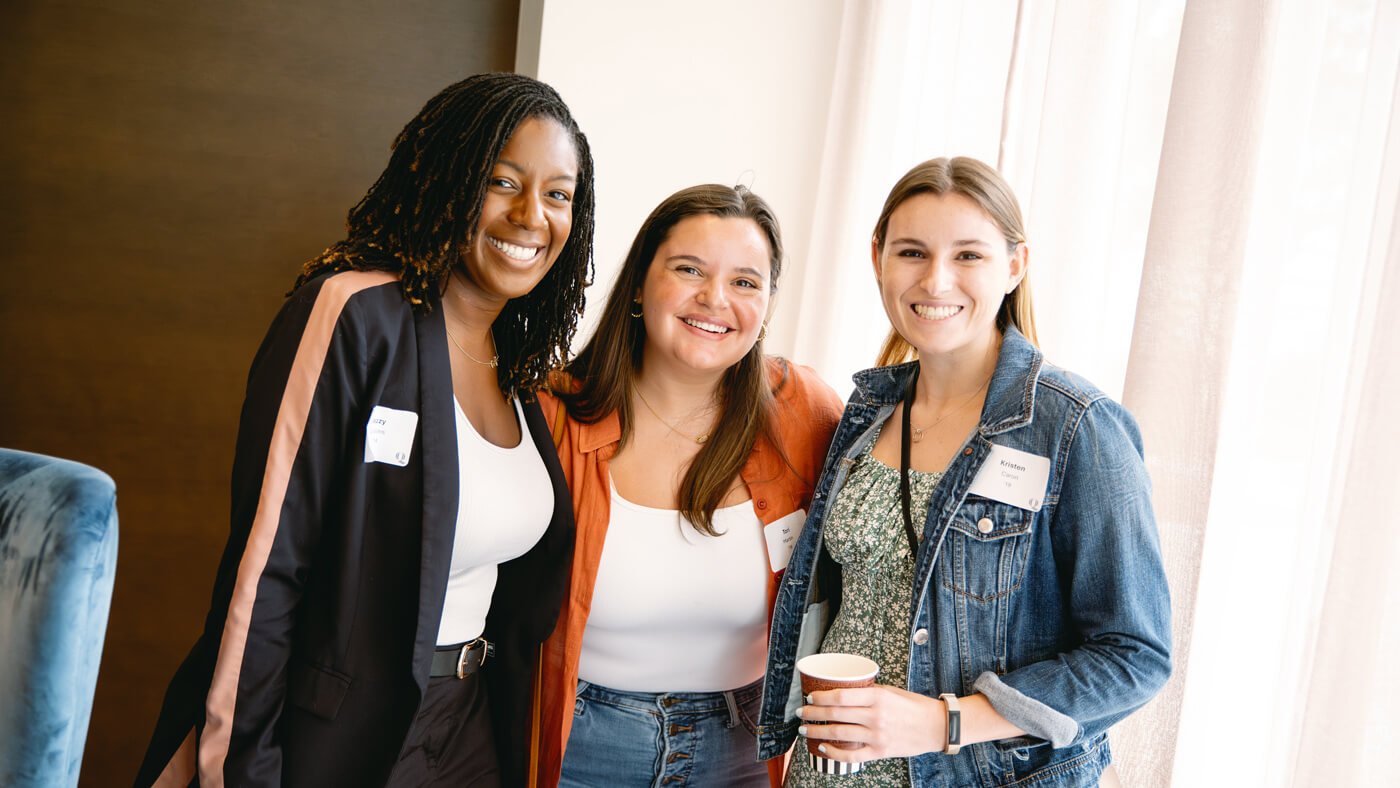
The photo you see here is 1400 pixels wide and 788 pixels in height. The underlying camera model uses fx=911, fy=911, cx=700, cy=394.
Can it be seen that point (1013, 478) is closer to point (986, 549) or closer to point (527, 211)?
point (986, 549)

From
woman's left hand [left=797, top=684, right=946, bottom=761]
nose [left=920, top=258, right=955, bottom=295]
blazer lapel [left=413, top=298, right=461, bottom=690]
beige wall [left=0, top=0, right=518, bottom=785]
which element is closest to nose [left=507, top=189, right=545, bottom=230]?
blazer lapel [left=413, top=298, right=461, bottom=690]

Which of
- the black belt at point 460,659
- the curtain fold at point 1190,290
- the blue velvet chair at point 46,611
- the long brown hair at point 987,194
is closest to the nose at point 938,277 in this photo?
the long brown hair at point 987,194

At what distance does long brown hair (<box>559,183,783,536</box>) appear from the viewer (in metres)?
1.88

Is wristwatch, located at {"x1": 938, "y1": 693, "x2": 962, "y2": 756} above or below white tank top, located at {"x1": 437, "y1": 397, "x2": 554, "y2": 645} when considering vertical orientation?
below

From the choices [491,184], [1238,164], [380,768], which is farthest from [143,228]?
[1238,164]

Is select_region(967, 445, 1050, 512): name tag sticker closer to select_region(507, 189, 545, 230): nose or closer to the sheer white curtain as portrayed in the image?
the sheer white curtain

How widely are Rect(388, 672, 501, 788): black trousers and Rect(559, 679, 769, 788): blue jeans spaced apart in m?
0.17

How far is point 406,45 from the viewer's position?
3078 millimetres

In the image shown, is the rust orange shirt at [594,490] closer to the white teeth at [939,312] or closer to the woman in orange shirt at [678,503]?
the woman in orange shirt at [678,503]

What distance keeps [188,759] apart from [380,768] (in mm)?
270

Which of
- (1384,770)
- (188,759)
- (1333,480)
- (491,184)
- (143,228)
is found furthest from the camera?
(143,228)

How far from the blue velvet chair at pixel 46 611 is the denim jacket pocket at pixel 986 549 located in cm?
109

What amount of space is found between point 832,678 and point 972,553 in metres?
0.28

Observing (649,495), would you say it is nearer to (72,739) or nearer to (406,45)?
(72,739)
